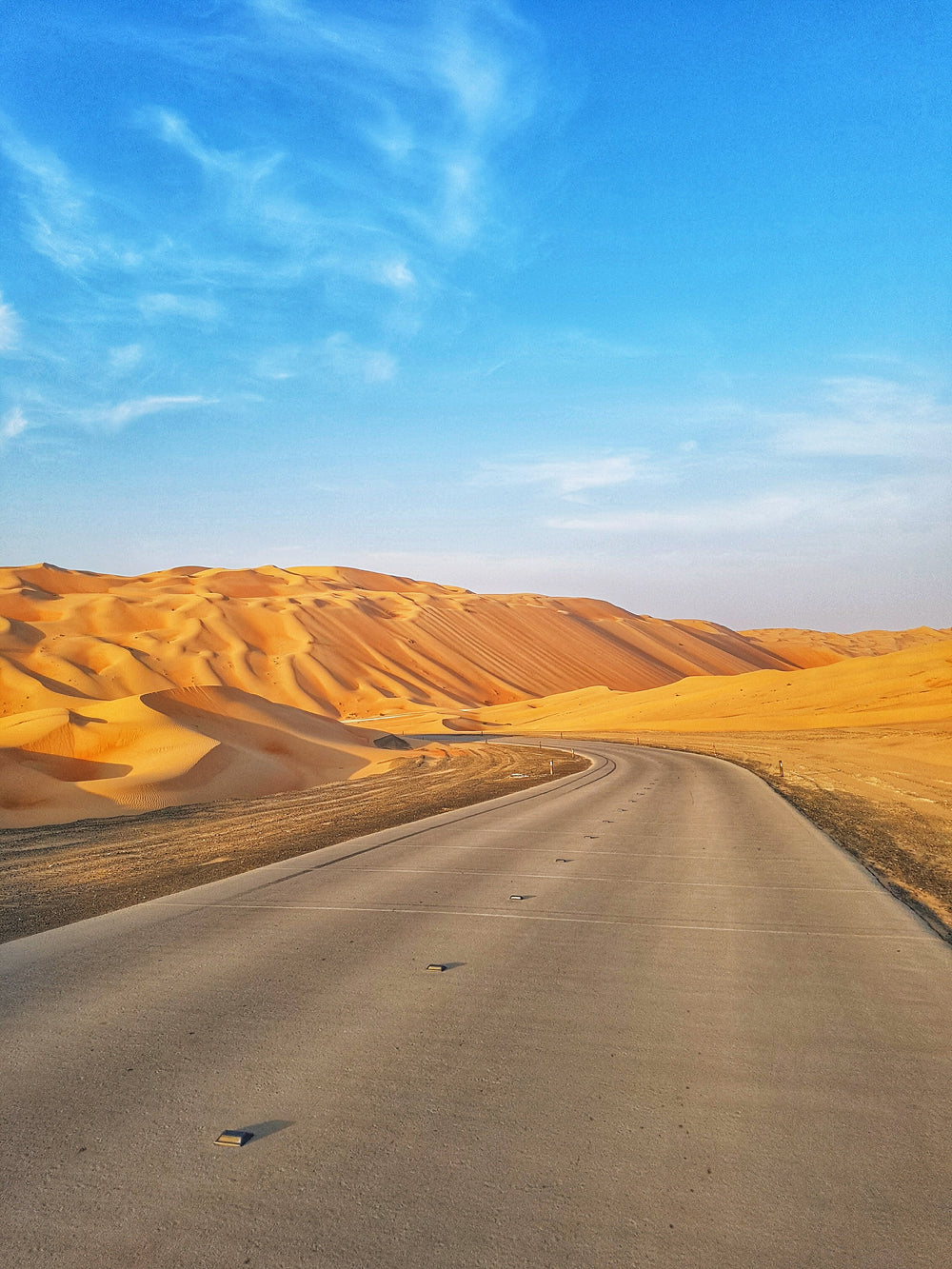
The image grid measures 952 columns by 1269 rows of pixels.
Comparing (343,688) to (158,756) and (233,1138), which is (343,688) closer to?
(158,756)

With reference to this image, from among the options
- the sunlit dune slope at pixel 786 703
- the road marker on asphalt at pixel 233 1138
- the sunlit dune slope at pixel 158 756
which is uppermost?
the sunlit dune slope at pixel 786 703

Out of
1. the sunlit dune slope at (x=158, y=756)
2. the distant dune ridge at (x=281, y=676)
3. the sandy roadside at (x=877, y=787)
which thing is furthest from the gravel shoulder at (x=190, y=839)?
the sandy roadside at (x=877, y=787)

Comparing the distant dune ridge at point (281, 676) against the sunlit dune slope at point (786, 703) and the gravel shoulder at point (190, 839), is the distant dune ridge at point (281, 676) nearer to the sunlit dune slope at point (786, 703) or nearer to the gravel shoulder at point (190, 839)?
the sunlit dune slope at point (786, 703)

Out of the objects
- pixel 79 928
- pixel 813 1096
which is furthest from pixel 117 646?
pixel 813 1096

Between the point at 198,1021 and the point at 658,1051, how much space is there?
10.2 ft

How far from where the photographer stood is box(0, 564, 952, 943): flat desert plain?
97.3ft

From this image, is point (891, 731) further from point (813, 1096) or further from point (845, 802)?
point (813, 1096)

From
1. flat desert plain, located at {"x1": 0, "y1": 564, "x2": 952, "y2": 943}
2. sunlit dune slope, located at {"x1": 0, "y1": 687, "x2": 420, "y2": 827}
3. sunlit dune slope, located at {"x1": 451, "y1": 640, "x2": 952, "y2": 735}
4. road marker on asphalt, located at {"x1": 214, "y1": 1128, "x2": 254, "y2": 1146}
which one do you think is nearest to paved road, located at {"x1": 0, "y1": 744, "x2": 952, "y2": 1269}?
road marker on asphalt, located at {"x1": 214, "y1": 1128, "x2": 254, "y2": 1146}

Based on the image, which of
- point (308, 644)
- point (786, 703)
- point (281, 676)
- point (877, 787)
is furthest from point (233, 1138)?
point (308, 644)

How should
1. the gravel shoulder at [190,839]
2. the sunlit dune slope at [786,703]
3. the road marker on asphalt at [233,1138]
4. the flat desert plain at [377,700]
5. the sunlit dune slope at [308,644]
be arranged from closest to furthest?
the road marker on asphalt at [233,1138] → the gravel shoulder at [190,839] → the flat desert plain at [377,700] → the sunlit dune slope at [786,703] → the sunlit dune slope at [308,644]

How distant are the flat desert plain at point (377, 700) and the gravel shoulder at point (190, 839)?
1.76 ft

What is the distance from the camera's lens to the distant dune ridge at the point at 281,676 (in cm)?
3609

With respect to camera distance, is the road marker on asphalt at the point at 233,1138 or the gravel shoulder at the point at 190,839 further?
the gravel shoulder at the point at 190,839

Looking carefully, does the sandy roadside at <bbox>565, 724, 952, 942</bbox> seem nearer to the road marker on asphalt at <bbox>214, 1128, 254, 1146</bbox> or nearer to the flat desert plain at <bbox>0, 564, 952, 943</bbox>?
the flat desert plain at <bbox>0, 564, 952, 943</bbox>
